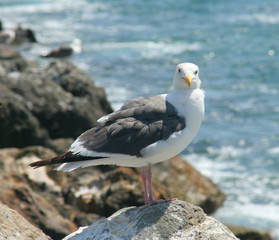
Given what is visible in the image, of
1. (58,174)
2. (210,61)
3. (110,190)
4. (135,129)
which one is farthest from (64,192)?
(210,61)

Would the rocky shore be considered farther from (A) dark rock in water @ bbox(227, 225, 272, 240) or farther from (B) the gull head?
(B) the gull head

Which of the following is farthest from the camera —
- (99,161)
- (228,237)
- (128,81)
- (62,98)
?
(128,81)

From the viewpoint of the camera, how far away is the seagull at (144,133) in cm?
532

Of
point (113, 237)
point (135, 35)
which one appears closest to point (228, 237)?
point (113, 237)

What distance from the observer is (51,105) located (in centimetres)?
1216

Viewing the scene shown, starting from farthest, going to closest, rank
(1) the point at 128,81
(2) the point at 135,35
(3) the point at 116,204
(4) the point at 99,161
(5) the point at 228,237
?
(2) the point at 135,35, (1) the point at 128,81, (3) the point at 116,204, (4) the point at 99,161, (5) the point at 228,237

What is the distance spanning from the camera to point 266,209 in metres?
12.8

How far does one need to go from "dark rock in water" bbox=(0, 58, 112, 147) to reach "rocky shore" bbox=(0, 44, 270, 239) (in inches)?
0.8

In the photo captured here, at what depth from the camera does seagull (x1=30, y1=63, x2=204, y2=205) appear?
5316mm

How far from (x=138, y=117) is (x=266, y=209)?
8141mm

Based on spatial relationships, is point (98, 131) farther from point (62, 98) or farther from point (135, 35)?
point (135, 35)

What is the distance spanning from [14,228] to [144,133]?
1566 millimetres

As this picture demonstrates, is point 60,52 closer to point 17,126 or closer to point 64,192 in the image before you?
point 17,126

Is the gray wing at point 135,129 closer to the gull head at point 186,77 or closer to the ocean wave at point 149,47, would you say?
the gull head at point 186,77
